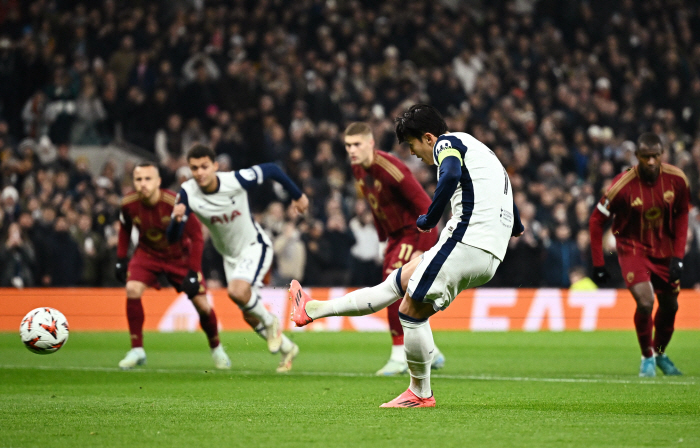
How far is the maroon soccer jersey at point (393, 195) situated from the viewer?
986cm

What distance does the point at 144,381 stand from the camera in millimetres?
8828

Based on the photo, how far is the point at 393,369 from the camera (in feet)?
32.1

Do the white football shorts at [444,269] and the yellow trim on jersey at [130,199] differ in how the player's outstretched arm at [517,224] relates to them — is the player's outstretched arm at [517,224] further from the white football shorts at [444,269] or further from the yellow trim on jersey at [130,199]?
the yellow trim on jersey at [130,199]

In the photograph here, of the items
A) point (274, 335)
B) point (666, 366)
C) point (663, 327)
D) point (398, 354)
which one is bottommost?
point (666, 366)

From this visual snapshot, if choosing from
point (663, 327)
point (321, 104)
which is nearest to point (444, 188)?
point (663, 327)

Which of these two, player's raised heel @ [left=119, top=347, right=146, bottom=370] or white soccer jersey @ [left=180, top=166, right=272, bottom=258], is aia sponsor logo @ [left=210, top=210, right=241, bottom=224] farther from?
player's raised heel @ [left=119, top=347, right=146, bottom=370]

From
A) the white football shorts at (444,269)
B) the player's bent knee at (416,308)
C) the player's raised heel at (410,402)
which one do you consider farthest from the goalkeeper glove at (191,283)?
the white football shorts at (444,269)

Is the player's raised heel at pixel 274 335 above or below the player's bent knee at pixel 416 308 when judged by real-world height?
below

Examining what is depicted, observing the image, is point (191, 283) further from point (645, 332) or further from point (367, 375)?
point (645, 332)

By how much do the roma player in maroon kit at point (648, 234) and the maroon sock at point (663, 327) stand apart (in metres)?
0.01

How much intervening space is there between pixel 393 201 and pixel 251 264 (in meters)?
1.63

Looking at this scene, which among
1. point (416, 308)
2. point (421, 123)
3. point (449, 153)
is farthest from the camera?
point (421, 123)

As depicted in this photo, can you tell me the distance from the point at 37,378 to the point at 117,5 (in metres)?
13.8

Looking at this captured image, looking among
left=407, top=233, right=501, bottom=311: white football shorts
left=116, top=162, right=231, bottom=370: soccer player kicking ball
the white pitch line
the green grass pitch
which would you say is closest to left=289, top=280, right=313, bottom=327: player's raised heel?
the green grass pitch
